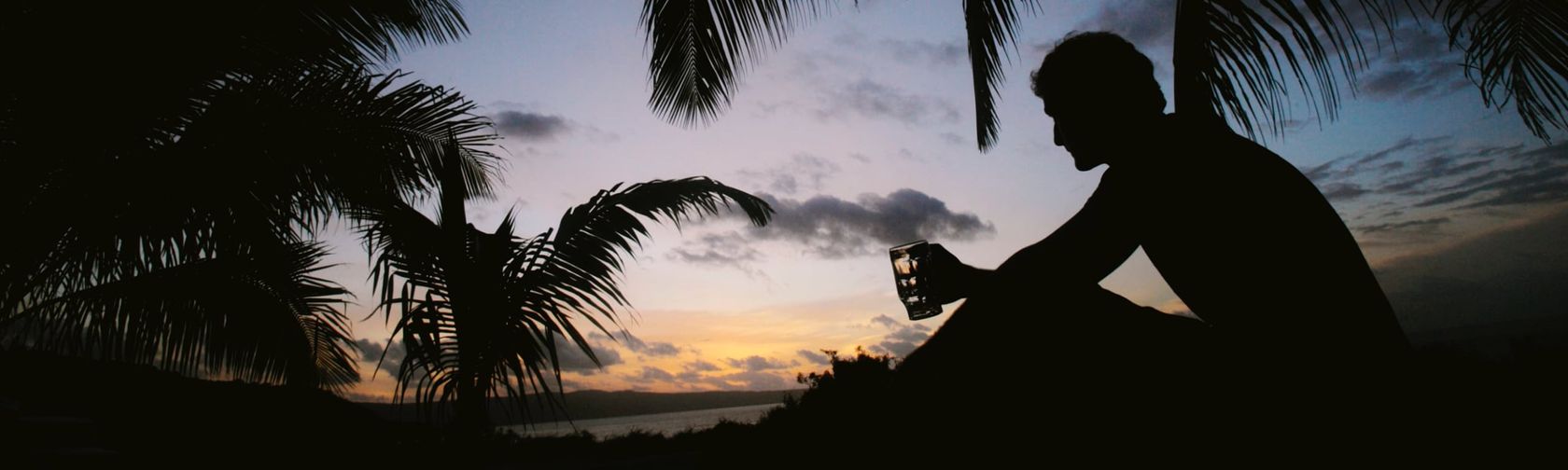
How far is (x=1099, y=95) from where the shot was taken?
1.25 meters

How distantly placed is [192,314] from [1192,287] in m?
4.27

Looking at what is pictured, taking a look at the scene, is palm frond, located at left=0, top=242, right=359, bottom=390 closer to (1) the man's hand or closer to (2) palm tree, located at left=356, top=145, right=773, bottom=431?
(2) palm tree, located at left=356, top=145, right=773, bottom=431

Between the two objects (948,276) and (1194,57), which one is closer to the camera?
(948,276)

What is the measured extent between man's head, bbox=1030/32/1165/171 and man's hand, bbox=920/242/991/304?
34 cm

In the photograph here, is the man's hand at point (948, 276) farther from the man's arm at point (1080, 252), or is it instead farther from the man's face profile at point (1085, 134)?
the man's face profile at point (1085, 134)

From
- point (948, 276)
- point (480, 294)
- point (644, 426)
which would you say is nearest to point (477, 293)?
point (480, 294)

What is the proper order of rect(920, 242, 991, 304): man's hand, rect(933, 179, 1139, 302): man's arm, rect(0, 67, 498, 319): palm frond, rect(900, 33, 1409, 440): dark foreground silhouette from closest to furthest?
rect(900, 33, 1409, 440): dark foreground silhouette
rect(933, 179, 1139, 302): man's arm
rect(920, 242, 991, 304): man's hand
rect(0, 67, 498, 319): palm frond

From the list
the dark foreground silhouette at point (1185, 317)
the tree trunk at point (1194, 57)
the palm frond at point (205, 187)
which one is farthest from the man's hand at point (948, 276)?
the palm frond at point (205, 187)

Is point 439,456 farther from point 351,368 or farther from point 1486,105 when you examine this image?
point 1486,105

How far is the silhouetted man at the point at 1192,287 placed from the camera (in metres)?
0.90

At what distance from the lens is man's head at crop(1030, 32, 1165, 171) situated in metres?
1.22

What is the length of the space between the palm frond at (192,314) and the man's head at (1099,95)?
3.04 m

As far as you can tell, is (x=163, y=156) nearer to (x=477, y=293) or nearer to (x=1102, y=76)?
(x=477, y=293)

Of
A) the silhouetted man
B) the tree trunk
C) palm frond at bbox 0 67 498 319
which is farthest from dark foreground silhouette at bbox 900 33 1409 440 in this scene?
palm frond at bbox 0 67 498 319
